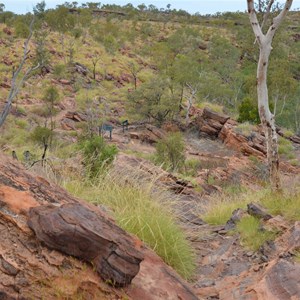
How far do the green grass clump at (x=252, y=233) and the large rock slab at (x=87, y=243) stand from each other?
5.99 ft

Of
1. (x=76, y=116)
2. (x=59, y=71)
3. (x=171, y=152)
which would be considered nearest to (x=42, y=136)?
(x=171, y=152)

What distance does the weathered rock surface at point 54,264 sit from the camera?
2.30 m

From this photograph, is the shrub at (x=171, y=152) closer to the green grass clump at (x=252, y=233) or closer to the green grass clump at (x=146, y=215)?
the green grass clump at (x=252, y=233)

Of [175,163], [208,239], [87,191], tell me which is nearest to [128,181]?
[87,191]

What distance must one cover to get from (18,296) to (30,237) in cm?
37

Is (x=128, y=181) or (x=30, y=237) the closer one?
(x=30, y=237)

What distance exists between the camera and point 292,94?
31.1 m

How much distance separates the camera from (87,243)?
2488 millimetres

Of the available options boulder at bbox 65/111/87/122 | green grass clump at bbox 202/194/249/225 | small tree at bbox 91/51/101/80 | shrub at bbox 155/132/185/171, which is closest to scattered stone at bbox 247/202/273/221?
green grass clump at bbox 202/194/249/225

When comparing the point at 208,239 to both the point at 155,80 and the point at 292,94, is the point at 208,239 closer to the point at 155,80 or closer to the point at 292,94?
the point at 155,80

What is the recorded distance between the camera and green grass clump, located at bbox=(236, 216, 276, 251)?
13.4 ft

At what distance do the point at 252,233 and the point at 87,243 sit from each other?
2272mm

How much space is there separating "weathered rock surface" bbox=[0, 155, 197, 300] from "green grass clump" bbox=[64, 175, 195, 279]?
615 millimetres

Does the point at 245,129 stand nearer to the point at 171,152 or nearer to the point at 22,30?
the point at 171,152
